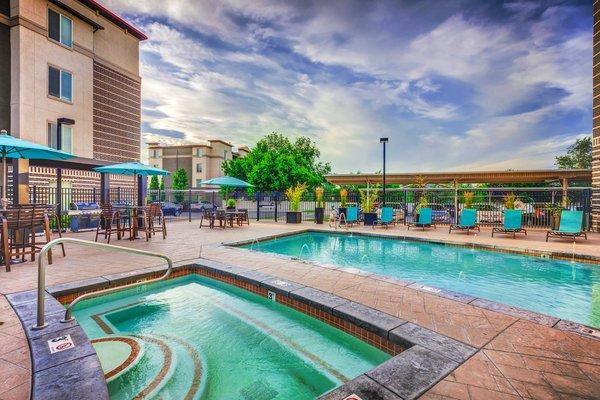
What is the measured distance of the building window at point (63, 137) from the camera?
1409 centimetres

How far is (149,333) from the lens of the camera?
3.11 m

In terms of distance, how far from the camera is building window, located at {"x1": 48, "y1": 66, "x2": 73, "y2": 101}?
46.1ft

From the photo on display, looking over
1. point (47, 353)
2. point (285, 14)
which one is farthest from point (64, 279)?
point (285, 14)

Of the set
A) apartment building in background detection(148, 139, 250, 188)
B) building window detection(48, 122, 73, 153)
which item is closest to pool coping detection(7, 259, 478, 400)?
building window detection(48, 122, 73, 153)

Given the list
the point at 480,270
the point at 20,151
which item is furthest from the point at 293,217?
the point at 20,151

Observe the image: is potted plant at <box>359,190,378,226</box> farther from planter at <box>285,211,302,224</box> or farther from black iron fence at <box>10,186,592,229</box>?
planter at <box>285,211,302,224</box>

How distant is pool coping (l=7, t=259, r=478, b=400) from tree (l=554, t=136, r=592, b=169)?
137 ft

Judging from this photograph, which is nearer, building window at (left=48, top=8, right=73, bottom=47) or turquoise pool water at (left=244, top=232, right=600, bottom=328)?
turquoise pool water at (left=244, top=232, right=600, bottom=328)

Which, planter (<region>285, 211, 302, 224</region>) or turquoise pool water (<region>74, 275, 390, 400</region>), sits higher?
planter (<region>285, 211, 302, 224</region>)

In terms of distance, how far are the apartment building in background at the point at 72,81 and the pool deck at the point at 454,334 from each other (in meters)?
7.00

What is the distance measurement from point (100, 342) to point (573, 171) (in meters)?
18.2

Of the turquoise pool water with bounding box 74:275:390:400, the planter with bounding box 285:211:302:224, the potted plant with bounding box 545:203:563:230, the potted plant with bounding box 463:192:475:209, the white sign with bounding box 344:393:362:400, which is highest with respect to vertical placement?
the potted plant with bounding box 463:192:475:209

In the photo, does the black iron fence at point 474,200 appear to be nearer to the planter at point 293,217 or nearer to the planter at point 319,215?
the planter at point 319,215

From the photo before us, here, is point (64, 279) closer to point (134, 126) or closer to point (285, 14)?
point (285, 14)
